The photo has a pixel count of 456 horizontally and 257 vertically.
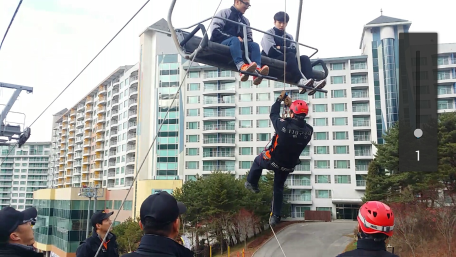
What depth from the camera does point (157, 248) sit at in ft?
6.39

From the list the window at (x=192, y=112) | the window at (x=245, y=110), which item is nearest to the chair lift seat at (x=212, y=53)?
the window at (x=245, y=110)

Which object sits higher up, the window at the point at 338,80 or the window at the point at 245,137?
the window at the point at 338,80

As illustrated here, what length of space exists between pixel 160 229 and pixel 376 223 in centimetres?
152

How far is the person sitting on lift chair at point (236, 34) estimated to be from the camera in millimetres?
5621

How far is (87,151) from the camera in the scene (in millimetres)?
65375

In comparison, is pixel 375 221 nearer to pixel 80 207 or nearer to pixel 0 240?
pixel 0 240

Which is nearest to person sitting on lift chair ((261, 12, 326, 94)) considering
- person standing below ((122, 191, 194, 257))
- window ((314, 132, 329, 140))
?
person standing below ((122, 191, 194, 257))

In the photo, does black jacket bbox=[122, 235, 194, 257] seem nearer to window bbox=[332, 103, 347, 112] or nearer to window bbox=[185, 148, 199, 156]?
window bbox=[332, 103, 347, 112]

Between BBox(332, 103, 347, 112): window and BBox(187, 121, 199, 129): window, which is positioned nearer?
BBox(332, 103, 347, 112): window

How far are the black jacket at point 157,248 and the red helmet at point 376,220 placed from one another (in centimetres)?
135

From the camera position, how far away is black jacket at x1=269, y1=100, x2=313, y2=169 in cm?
491

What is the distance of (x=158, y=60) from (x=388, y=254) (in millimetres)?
47916

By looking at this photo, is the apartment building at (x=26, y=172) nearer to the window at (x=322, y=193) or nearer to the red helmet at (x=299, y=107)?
the window at (x=322, y=193)

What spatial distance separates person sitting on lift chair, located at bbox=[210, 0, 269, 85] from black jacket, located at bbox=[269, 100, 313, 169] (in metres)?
0.98
